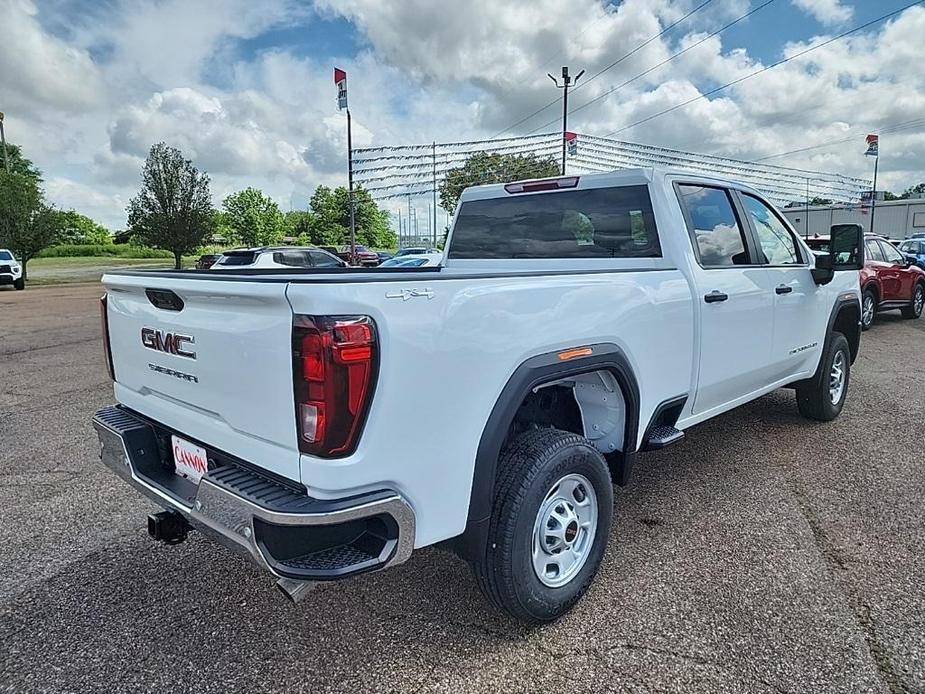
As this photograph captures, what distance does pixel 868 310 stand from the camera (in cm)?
1086

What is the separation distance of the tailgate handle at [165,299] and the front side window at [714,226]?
2.65 m

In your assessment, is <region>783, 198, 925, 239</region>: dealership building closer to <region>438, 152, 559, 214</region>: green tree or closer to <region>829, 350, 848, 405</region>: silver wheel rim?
<region>438, 152, 559, 214</region>: green tree

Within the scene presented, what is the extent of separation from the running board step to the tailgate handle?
2.25m

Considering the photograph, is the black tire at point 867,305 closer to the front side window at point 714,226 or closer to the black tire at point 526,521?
the front side window at point 714,226

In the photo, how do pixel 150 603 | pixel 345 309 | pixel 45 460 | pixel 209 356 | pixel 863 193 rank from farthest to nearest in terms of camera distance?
pixel 863 193, pixel 45 460, pixel 150 603, pixel 209 356, pixel 345 309

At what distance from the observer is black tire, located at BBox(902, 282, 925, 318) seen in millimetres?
11938

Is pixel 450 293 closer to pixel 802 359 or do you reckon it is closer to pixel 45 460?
pixel 802 359

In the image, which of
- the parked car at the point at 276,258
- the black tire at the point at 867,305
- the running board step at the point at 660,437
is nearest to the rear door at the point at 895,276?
the black tire at the point at 867,305

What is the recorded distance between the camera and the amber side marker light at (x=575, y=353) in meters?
2.49

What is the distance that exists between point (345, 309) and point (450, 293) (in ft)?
1.26

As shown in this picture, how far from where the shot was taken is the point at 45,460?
4.65 metres

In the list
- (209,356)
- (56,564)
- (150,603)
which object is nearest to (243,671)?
(150,603)

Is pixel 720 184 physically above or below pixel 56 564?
above

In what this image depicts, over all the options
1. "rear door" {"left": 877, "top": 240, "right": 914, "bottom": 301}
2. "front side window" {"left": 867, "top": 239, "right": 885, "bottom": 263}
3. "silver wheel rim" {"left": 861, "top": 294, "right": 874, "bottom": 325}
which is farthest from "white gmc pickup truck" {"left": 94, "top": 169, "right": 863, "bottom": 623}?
"rear door" {"left": 877, "top": 240, "right": 914, "bottom": 301}
